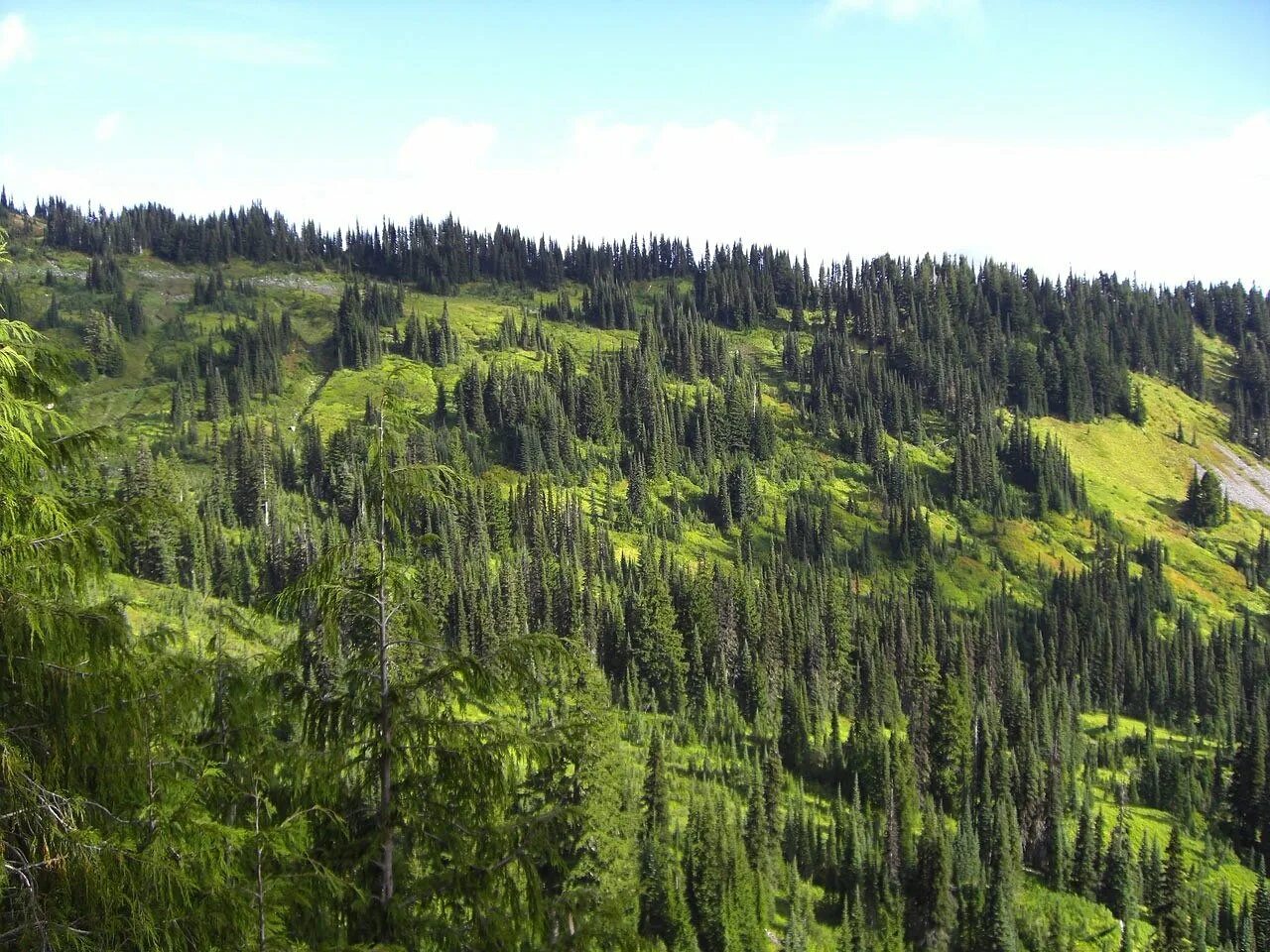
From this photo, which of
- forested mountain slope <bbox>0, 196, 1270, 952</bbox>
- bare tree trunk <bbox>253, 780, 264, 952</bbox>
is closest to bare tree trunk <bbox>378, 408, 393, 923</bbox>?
forested mountain slope <bbox>0, 196, 1270, 952</bbox>

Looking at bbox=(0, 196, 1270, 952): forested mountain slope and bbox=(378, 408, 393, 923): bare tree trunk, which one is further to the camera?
bbox=(378, 408, 393, 923): bare tree trunk

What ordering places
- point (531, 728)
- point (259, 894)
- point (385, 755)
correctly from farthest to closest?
point (531, 728) → point (385, 755) → point (259, 894)

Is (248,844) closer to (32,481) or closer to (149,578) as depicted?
(32,481)

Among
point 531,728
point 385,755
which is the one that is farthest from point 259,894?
point 531,728

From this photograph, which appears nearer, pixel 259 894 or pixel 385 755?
pixel 259 894

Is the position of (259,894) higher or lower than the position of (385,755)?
lower

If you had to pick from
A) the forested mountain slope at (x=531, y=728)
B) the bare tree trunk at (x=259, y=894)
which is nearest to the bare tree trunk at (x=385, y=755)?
the forested mountain slope at (x=531, y=728)

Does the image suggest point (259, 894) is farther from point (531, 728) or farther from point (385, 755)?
point (531, 728)

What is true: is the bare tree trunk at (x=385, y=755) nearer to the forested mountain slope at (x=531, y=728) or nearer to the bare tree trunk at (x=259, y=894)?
the forested mountain slope at (x=531, y=728)

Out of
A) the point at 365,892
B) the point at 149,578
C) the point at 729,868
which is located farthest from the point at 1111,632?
the point at 365,892

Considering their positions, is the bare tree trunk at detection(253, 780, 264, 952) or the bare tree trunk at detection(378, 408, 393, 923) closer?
the bare tree trunk at detection(253, 780, 264, 952)

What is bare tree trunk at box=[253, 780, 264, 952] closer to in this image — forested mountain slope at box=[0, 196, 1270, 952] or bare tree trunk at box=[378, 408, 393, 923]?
forested mountain slope at box=[0, 196, 1270, 952]
